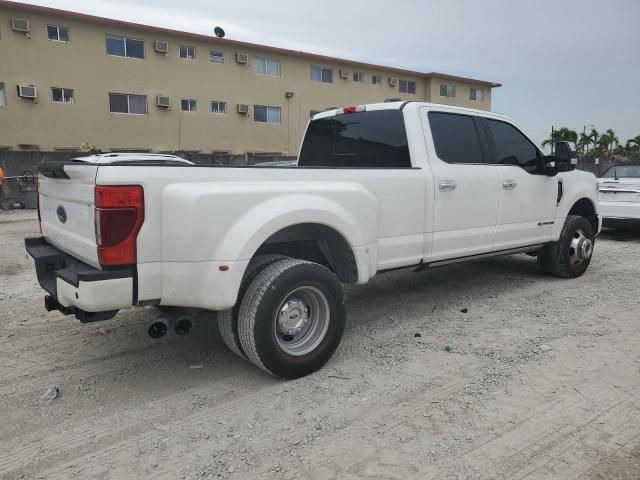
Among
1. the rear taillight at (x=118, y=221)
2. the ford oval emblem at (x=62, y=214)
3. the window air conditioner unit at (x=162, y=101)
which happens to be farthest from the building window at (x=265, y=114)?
the rear taillight at (x=118, y=221)

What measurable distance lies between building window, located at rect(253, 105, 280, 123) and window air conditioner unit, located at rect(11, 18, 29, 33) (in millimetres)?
10750

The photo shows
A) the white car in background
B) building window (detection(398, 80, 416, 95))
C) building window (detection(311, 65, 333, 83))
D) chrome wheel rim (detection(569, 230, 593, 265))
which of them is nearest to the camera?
chrome wheel rim (detection(569, 230, 593, 265))

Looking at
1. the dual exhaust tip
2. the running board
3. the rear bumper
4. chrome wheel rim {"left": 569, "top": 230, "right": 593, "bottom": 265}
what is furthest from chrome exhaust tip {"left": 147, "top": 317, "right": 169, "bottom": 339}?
chrome wheel rim {"left": 569, "top": 230, "right": 593, "bottom": 265}

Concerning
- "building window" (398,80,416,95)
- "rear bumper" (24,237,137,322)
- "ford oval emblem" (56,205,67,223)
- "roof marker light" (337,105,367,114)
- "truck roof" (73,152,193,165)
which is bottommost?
"rear bumper" (24,237,137,322)

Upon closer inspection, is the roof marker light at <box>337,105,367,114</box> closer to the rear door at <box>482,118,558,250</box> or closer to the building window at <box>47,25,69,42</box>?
the rear door at <box>482,118,558,250</box>

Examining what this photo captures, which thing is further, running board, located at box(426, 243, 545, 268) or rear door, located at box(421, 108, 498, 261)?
running board, located at box(426, 243, 545, 268)

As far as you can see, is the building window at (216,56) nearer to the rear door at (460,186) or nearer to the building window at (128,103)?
the building window at (128,103)

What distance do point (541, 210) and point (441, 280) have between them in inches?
55.7

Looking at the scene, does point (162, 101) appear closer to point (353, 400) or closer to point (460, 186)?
point (460, 186)

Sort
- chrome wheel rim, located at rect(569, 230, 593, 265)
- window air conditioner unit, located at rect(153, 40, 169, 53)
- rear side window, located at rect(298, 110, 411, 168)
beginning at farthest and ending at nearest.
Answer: window air conditioner unit, located at rect(153, 40, 169, 53) → chrome wheel rim, located at rect(569, 230, 593, 265) → rear side window, located at rect(298, 110, 411, 168)

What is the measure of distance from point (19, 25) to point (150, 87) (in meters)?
5.58

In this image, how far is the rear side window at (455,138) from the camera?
15.3 feet

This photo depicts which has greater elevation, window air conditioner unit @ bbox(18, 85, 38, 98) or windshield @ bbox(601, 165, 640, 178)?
window air conditioner unit @ bbox(18, 85, 38, 98)

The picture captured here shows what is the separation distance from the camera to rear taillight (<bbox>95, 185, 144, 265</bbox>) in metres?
2.77
